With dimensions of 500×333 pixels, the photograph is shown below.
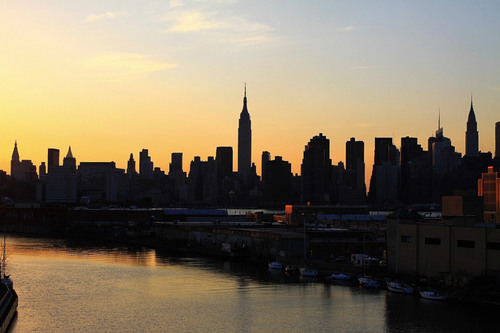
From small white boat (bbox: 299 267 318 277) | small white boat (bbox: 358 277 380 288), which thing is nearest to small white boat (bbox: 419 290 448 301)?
small white boat (bbox: 358 277 380 288)

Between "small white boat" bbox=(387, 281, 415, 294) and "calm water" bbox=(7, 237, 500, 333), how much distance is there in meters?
0.79

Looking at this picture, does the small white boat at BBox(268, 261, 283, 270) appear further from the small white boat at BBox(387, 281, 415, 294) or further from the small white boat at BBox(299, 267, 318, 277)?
the small white boat at BBox(387, 281, 415, 294)

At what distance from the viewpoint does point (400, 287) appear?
5741cm

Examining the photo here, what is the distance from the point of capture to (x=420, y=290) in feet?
184

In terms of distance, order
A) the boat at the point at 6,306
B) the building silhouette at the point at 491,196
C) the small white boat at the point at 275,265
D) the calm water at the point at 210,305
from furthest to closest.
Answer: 1. the building silhouette at the point at 491,196
2. the small white boat at the point at 275,265
3. the calm water at the point at 210,305
4. the boat at the point at 6,306

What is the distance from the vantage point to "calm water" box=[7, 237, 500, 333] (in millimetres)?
46438

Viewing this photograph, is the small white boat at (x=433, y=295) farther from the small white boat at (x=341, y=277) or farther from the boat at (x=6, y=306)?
the boat at (x=6, y=306)

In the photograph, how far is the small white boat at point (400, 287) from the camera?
57019mm

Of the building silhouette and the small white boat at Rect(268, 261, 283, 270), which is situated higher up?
the building silhouette

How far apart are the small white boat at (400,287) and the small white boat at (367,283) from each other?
200 centimetres

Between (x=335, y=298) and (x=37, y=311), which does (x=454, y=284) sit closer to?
(x=335, y=298)

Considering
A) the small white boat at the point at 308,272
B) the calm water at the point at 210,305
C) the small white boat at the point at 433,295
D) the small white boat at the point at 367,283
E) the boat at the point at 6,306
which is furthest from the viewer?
the small white boat at the point at 308,272

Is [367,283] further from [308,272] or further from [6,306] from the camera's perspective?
[6,306]

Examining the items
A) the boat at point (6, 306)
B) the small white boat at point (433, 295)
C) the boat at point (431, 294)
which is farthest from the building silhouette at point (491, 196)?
the boat at point (6, 306)
